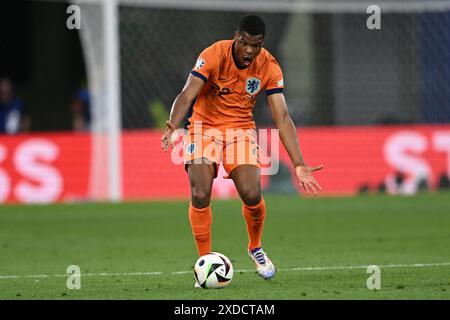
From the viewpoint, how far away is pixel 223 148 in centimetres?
919

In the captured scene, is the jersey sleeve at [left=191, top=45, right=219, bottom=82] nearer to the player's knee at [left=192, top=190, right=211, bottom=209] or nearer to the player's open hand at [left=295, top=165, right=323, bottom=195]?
the player's knee at [left=192, top=190, right=211, bottom=209]

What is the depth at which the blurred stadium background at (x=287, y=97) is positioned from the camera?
19.9 m

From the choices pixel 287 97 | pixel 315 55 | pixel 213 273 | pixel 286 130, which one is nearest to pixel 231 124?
pixel 286 130

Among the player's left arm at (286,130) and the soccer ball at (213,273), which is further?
the player's left arm at (286,130)

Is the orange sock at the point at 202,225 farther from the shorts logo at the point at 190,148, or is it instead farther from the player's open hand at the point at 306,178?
the player's open hand at the point at 306,178

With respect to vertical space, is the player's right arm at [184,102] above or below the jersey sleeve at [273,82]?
below

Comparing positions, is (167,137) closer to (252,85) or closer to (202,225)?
(202,225)

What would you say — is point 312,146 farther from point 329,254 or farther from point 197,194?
point 197,194

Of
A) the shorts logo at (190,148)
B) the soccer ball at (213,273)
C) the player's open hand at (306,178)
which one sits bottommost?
the soccer ball at (213,273)

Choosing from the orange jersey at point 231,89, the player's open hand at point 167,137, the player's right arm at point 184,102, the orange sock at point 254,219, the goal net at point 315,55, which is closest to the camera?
the player's open hand at point 167,137

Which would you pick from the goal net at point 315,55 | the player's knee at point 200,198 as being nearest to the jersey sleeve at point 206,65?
the player's knee at point 200,198

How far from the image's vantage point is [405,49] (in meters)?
22.3

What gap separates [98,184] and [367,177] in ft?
16.6

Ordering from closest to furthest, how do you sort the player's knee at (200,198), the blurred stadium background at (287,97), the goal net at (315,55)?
the player's knee at (200,198), the blurred stadium background at (287,97), the goal net at (315,55)
